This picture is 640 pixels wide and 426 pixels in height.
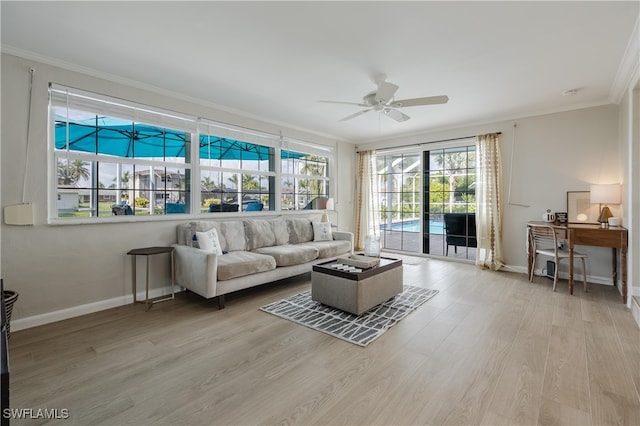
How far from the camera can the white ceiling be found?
2.21 metres

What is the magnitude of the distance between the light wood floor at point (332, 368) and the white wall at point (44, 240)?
9.4 inches

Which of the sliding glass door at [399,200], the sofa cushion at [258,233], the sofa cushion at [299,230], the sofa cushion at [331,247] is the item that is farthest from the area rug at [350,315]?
the sliding glass door at [399,200]

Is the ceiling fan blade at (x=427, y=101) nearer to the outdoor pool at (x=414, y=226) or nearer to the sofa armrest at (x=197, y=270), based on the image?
the sofa armrest at (x=197, y=270)

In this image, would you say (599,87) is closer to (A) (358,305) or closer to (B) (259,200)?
(A) (358,305)

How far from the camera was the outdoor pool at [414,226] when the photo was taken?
5.96m

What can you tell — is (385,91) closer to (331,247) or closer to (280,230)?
(331,247)

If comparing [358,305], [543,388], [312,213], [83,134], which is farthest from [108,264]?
[543,388]

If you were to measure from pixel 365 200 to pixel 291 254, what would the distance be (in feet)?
10.5

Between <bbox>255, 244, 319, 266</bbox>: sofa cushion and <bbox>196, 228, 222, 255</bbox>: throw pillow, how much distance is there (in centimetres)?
61

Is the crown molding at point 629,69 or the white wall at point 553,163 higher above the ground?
the crown molding at point 629,69

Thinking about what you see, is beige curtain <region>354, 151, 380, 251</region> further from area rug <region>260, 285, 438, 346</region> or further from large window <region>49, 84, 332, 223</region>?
area rug <region>260, 285, 438, 346</region>

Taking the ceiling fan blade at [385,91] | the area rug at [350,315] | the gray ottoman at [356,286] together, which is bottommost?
the area rug at [350,315]

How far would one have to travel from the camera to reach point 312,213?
5898mm

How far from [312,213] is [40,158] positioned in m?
3.98
